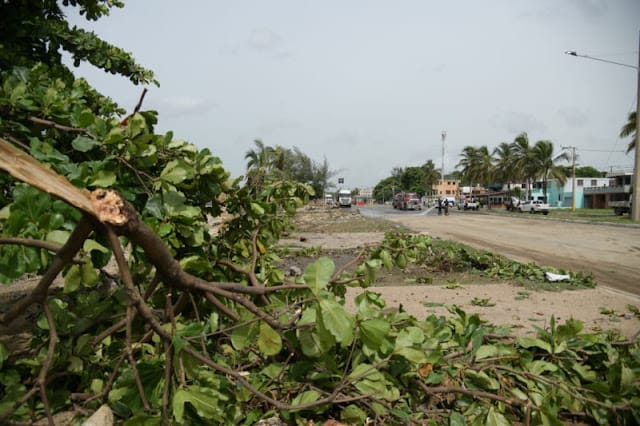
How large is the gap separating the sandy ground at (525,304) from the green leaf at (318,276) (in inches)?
112

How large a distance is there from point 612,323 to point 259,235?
382cm

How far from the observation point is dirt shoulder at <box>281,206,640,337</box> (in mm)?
4305

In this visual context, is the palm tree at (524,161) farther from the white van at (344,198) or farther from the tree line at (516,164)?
the white van at (344,198)

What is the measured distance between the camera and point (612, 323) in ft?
14.1

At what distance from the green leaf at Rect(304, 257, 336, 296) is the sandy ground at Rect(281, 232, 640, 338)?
2.84 meters

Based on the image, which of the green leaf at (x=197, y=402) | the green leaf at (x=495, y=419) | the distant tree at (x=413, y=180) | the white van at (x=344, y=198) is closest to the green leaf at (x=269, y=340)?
the green leaf at (x=197, y=402)

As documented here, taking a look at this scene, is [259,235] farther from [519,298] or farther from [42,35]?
[519,298]

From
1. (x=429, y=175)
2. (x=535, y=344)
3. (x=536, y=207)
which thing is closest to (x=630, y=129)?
(x=536, y=207)

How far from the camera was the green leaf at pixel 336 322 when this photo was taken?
1.51 meters

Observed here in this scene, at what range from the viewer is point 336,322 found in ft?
5.05

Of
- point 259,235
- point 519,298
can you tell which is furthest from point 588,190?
point 259,235

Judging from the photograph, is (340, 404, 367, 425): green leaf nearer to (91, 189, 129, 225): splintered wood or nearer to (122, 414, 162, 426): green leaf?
(122, 414, 162, 426): green leaf

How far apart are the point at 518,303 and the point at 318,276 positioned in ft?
14.0

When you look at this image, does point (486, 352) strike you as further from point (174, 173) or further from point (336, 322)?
point (174, 173)
